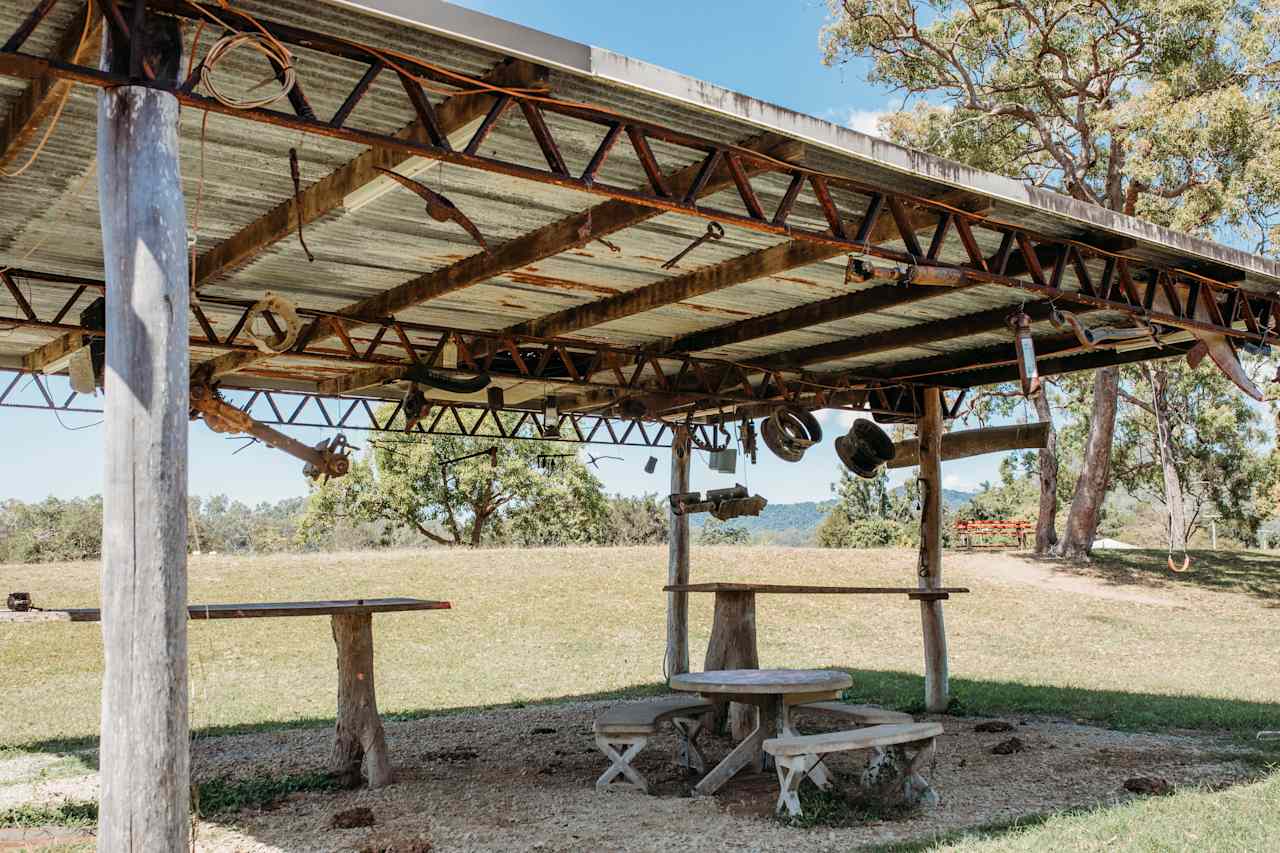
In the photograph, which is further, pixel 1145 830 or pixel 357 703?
pixel 357 703

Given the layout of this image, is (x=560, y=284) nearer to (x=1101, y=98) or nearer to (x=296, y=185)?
(x=296, y=185)

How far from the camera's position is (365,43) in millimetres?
4328

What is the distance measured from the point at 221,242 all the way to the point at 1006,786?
21.1 feet

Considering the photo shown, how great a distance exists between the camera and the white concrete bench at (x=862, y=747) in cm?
643

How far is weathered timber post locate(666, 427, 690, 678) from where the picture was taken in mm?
12531

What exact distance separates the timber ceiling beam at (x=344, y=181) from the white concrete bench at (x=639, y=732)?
3875 millimetres

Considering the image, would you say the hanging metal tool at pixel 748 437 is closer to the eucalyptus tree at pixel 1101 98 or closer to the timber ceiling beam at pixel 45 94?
the timber ceiling beam at pixel 45 94

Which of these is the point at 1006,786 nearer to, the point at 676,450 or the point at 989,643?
the point at 676,450

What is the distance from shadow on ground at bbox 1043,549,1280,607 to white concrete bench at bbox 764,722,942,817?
1851cm

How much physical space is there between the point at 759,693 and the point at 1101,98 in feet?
63.4

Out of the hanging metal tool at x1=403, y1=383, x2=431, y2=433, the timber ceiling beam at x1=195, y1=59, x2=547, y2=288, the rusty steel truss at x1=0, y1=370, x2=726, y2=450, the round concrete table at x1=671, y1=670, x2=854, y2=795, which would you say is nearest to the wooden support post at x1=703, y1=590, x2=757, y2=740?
the round concrete table at x1=671, y1=670, x2=854, y2=795

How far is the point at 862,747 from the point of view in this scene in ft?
21.4

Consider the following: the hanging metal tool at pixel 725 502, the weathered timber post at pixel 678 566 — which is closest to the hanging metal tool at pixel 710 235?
the hanging metal tool at pixel 725 502

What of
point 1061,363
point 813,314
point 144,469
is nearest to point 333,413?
point 813,314
